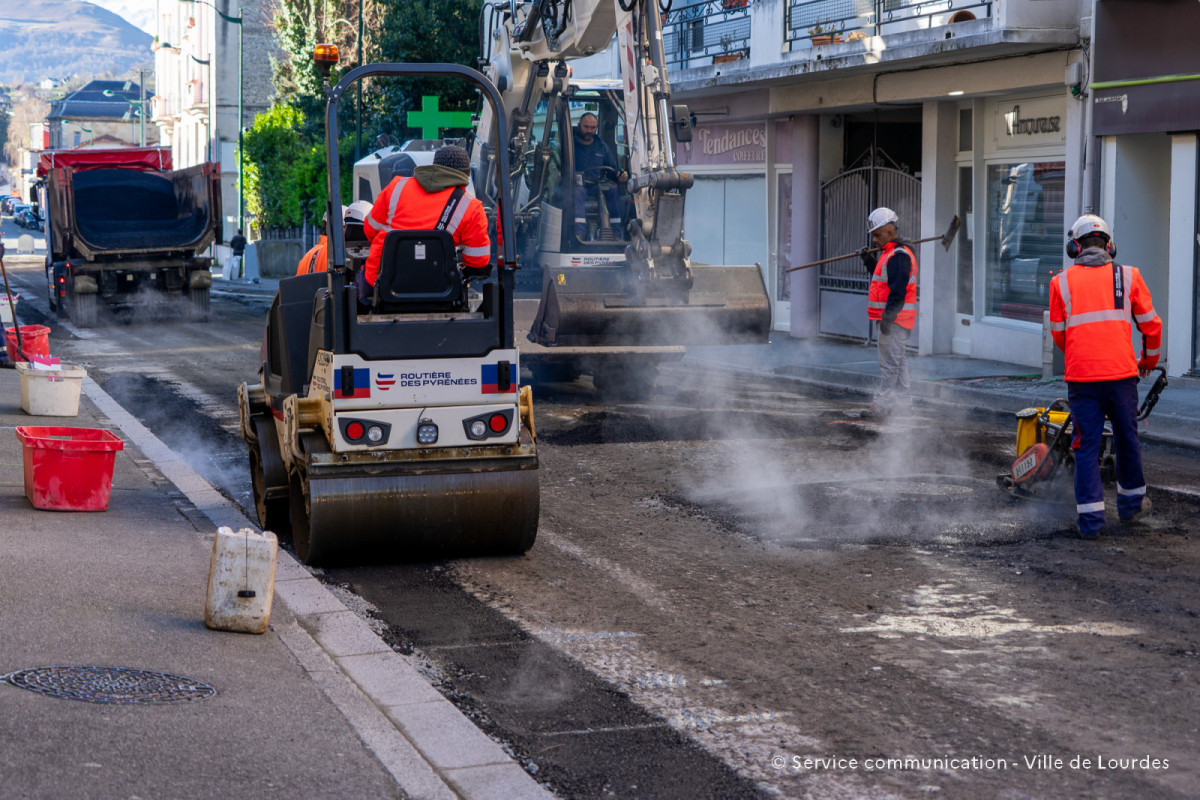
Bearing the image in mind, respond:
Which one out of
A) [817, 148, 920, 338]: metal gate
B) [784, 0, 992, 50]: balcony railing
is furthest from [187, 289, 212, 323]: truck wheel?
[784, 0, 992, 50]: balcony railing

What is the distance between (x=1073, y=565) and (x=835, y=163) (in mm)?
→ 14747

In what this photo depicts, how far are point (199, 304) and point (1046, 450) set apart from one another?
18120 millimetres

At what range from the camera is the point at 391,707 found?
500 centimetres

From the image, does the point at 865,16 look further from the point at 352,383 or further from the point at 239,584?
the point at 239,584

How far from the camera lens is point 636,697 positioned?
5.19 meters

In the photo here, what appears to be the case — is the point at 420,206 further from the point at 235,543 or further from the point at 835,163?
the point at 835,163

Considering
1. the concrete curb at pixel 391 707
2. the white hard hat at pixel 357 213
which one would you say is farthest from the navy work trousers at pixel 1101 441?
the white hard hat at pixel 357 213

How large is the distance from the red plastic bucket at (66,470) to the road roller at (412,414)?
4.66 ft

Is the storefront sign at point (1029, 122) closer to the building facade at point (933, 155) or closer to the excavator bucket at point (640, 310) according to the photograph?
the building facade at point (933, 155)

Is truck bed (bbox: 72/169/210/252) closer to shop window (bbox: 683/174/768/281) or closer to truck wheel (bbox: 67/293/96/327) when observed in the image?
truck wheel (bbox: 67/293/96/327)

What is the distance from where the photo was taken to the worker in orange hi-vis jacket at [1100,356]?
7.76 m

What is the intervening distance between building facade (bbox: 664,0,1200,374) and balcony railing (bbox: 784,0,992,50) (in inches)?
1.1

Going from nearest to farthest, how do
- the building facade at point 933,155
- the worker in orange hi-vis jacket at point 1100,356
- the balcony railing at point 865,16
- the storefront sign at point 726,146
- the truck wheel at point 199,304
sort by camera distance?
the worker in orange hi-vis jacket at point 1100,356, the building facade at point 933,155, the balcony railing at point 865,16, the storefront sign at point 726,146, the truck wheel at point 199,304

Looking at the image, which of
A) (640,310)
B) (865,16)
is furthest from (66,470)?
(865,16)
